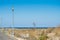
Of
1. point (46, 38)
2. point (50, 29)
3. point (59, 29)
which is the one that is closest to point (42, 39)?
point (46, 38)

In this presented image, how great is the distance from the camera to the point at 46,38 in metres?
29.0

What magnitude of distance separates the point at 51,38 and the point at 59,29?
19.2 feet

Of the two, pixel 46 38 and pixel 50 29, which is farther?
pixel 50 29

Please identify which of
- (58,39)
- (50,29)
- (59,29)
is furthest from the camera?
(50,29)

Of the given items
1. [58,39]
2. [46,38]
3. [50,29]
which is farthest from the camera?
[50,29]

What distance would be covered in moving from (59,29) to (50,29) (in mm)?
6856

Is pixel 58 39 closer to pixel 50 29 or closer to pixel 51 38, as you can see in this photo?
pixel 51 38

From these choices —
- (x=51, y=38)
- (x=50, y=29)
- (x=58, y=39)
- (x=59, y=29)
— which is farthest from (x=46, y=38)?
(x=50, y=29)

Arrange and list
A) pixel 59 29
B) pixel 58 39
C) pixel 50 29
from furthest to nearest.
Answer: pixel 50 29 < pixel 59 29 < pixel 58 39

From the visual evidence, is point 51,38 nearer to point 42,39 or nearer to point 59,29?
point 42,39

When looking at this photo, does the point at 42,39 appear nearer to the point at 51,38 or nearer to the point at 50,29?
the point at 51,38

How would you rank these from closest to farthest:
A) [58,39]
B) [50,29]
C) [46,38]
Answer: [58,39]
[46,38]
[50,29]

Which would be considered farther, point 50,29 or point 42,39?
point 50,29

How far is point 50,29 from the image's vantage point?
136 feet
